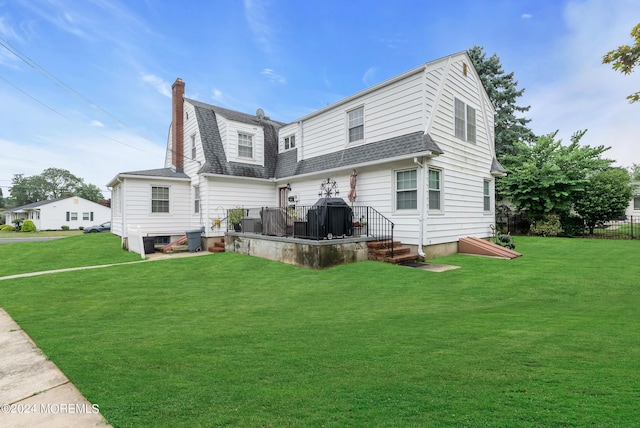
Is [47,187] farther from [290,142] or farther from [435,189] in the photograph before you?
[435,189]

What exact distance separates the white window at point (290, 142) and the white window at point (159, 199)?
256 inches

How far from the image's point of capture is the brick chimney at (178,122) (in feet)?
53.8

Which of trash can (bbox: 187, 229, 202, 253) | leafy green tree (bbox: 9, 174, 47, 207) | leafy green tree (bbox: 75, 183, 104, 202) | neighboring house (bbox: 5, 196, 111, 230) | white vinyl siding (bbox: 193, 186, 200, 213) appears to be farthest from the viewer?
leafy green tree (bbox: 9, 174, 47, 207)

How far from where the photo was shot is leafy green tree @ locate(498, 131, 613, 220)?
1602cm

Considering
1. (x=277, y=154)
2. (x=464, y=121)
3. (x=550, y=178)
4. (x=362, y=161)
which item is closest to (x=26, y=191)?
(x=277, y=154)

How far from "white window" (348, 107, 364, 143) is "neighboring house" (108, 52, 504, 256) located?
0.04m

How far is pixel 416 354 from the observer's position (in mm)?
3277

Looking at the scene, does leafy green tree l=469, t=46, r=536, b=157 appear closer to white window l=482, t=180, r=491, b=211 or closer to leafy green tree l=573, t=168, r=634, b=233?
leafy green tree l=573, t=168, r=634, b=233

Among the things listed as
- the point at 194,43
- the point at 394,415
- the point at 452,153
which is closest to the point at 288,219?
the point at 452,153

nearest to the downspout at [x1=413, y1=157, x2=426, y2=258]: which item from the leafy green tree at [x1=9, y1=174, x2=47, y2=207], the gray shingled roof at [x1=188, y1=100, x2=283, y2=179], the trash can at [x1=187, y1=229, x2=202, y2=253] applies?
the gray shingled roof at [x1=188, y1=100, x2=283, y2=179]

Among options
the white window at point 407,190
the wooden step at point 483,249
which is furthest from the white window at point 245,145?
the wooden step at point 483,249

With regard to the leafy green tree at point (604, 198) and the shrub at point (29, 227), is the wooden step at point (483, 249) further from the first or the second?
the shrub at point (29, 227)

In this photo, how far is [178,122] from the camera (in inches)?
650

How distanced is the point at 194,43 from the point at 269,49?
405 cm
